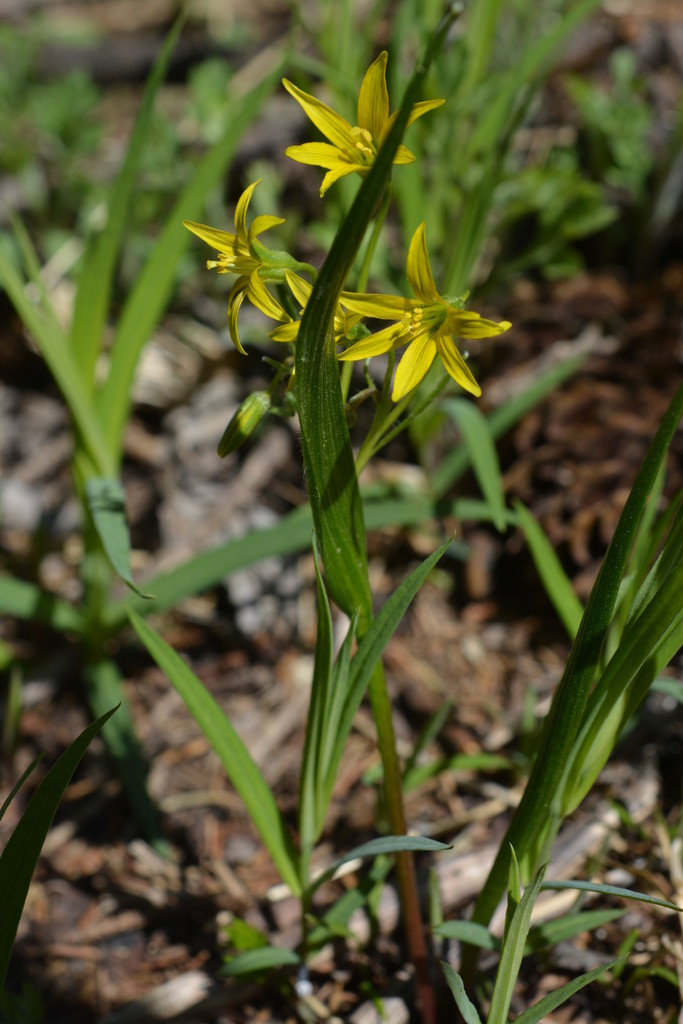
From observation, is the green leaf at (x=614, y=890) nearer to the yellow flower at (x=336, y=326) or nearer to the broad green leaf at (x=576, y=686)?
the broad green leaf at (x=576, y=686)

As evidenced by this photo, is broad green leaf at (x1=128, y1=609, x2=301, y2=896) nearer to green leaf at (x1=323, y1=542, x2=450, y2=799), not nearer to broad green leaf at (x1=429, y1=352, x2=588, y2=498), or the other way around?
green leaf at (x1=323, y1=542, x2=450, y2=799)

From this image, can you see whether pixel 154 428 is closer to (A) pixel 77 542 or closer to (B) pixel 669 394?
(A) pixel 77 542

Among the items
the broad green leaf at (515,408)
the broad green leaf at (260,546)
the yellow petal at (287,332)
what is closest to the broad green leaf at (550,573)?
the broad green leaf at (260,546)

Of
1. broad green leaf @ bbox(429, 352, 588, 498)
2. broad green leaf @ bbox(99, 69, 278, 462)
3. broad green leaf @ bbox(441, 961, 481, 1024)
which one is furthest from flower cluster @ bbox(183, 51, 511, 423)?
broad green leaf @ bbox(429, 352, 588, 498)

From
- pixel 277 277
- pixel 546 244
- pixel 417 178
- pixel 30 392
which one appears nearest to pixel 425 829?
pixel 277 277

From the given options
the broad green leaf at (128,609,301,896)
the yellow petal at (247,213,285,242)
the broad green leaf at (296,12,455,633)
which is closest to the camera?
the broad green leaf at (296,12,455,633)

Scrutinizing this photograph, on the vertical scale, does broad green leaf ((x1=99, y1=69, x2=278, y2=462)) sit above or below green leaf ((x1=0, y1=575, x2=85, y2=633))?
above

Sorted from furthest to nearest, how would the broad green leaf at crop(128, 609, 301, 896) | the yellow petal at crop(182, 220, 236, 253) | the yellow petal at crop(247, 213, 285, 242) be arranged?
the broad green leaf at crop(128, 609, 301, 896)
the yellow petal at crop(182, 220, 236, 253)
the yellow petal at crop(247, 213, 285, 242)
